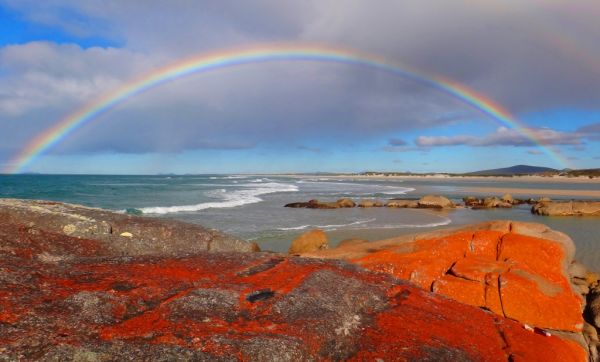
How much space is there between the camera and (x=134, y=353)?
15.7 feet

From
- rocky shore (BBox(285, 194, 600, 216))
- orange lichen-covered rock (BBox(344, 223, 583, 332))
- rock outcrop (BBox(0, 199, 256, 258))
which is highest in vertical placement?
rock outcrop (BBox(0, 199, 256, 258))

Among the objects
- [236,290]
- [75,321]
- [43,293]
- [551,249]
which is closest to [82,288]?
[43,293]

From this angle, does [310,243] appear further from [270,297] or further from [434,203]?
[434,203]

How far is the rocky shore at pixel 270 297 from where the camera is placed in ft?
16.9

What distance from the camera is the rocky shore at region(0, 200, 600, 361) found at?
5.16m

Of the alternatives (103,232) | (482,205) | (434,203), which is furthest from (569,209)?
(103,232)

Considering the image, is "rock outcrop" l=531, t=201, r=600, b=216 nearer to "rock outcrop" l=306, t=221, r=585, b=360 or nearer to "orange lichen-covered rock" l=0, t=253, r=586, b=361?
"rock outcrop" l=306, t=221, r=585, b=360

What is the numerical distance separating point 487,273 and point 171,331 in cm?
766

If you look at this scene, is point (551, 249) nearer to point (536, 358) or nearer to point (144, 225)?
point (536, 358)

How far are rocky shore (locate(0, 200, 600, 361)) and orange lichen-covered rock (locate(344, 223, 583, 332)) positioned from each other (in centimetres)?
3

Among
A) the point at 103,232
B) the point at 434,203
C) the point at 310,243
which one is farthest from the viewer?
the point at 434,203

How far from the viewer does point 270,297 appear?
21.7 ft

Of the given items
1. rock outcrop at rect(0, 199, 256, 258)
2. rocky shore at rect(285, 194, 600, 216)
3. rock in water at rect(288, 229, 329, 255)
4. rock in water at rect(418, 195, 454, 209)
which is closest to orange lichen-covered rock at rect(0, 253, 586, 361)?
rock outcrop at rect(0, 199, 256, 258)

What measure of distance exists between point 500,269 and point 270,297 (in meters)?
6.30
